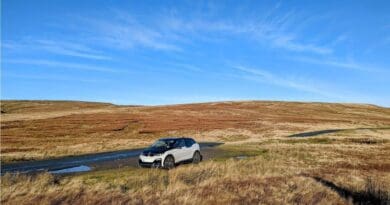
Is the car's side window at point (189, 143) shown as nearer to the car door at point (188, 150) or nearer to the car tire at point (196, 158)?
the car door at point (188, 150)

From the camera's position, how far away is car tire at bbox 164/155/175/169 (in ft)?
85.6

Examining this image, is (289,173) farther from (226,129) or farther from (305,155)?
(226,129)

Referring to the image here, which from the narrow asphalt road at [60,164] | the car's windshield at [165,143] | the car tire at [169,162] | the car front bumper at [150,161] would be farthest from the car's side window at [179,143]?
the narrow asphalt road at [60,164]

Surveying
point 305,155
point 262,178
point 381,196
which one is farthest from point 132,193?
point 305,155

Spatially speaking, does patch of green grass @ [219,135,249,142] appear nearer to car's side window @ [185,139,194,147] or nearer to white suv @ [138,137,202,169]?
car's side window @ [185,139,194,147]

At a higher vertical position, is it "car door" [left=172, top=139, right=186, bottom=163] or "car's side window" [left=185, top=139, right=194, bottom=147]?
"car's side window" [left=185, top=139, right=194, bottom=147]

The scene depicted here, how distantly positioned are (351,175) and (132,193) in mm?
12787

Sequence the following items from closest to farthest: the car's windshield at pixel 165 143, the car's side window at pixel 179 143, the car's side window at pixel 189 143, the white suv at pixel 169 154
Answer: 1. the white suv at pixel 169 154
2. the car's windshield at pixel 165 143
3. the car's side window at pixel 179 143
4. the car's side window at pixel 189 143

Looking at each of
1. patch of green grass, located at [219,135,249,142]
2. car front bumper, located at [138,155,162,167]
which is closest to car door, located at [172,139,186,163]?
car front bumper, located at [138,155,162,167]

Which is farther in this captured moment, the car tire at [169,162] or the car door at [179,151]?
the car door at [179,151]

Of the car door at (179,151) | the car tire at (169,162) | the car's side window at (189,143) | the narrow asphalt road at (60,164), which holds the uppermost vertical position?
the car's side window at (189,143)

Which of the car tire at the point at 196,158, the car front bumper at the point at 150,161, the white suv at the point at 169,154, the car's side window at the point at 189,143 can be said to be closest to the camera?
the car front bumper at the point at 150,161

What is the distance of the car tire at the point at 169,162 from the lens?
2608 cm

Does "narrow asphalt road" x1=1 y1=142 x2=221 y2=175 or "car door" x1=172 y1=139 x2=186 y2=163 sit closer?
"car door" x1=172 y1=139 x2=186 y2=163
